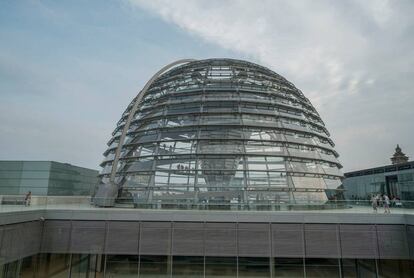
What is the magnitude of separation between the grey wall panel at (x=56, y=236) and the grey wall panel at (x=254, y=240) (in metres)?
9.52

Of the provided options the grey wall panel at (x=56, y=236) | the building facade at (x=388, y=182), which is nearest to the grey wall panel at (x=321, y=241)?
the grey wall panel at (x=56, y=236)

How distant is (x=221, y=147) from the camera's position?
22.6m

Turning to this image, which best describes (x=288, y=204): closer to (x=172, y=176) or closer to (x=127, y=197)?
(x=172, y=176)

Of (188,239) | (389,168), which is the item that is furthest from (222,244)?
(389,168)

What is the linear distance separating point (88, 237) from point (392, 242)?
1655 centimetres

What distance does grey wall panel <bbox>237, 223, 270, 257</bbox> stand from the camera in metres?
16.9

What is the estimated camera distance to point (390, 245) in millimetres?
16734

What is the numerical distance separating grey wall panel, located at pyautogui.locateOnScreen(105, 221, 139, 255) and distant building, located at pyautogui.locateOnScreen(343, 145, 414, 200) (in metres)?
30.3

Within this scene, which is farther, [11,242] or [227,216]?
[227,216]

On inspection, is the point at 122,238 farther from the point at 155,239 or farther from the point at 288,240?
the point at 288,240

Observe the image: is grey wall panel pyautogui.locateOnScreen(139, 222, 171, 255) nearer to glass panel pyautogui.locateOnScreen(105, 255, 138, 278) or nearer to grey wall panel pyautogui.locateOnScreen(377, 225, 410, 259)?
glass panel pyautogui.locateOnScreen(105, 255, 138, 278)

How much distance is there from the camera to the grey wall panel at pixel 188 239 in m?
17.0

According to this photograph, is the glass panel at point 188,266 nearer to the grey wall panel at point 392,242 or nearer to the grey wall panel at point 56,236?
the grey wall panel at point 56,236

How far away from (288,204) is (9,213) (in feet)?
48.7
